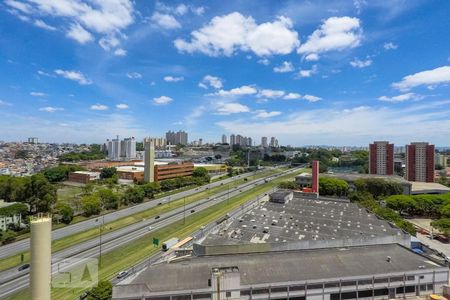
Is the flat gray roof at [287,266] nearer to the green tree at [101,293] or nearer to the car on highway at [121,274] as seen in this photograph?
the green tree at [101,293]

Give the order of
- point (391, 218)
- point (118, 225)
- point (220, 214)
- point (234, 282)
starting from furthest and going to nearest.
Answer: point (220, 214)
point (118, 225)
point (391, 218)
point (234, 282)

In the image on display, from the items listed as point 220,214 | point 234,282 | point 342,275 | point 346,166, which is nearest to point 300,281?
point 342,275

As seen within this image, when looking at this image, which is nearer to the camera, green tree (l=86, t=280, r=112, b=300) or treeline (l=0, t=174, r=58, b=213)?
green tree (l=86, t=280, r=112, b=300)

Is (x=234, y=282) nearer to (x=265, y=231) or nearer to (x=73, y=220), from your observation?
(x=265, y=231)

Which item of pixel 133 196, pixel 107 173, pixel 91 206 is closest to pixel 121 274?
pixel 91 206

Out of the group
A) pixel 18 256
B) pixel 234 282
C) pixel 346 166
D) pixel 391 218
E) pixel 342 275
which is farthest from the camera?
pixel 346 166

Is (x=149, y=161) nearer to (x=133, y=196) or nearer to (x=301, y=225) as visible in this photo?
(x=133, y=196)

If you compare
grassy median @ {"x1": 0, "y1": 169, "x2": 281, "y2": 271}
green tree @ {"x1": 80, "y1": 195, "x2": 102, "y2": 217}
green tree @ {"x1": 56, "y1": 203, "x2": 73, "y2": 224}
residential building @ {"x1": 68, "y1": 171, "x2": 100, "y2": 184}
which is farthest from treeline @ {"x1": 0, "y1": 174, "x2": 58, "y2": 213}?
residential building @ {"x1": 68, "y1": 171, "x2": 100, "y2": 184}

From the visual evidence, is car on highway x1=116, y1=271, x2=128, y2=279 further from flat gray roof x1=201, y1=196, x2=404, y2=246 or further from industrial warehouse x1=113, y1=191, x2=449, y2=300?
flat gray roof x1=201, y1=196, x2=404, y2=246
